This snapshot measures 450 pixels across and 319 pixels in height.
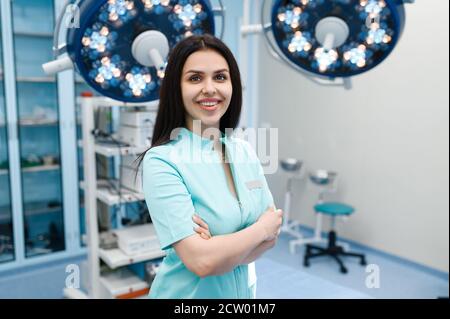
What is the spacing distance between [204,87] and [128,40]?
0.23 meters

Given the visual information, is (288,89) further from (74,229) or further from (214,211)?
(214,211)

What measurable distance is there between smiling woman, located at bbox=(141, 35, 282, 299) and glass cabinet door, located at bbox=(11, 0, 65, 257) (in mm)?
2626

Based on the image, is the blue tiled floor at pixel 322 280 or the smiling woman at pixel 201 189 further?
the blue tiled floor at pixel 322 280

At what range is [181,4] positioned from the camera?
103 cm

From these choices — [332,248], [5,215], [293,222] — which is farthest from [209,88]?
[293,222]

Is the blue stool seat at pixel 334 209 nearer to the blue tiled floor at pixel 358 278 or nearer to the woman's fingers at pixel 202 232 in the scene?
the blue tiled floor at pixel 358 278

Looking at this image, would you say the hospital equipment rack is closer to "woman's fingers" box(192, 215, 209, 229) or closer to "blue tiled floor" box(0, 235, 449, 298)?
"blue tiled floor" box(0, 235, 449, 298)

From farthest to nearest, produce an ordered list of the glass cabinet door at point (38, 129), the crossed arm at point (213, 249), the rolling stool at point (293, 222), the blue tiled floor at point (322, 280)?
1. the rolling stool at point (293, 222)
2. the glass cabinet door at point (38, 129)
3. the blue tiled floor at point (322, 280)
4. the crossed arm at point (213, 249)

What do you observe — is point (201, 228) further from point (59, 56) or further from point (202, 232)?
point (59, 56)

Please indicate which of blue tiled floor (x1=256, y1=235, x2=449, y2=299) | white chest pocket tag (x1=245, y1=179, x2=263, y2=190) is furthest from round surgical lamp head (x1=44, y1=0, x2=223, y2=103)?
blue tiled floor (x1=256, y1=235, x2=449, y2=299)

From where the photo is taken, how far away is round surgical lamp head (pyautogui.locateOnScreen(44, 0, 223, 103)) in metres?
0.93

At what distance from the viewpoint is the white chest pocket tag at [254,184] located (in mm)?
1066

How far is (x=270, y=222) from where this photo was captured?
1018 mm

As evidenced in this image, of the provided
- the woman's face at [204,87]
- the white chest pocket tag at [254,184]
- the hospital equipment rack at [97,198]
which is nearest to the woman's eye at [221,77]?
the woman's face at [204,87]
